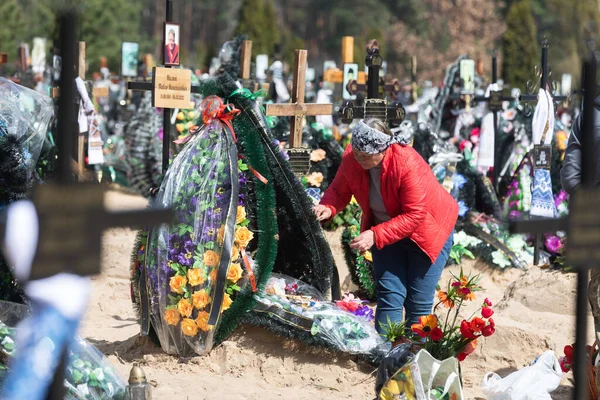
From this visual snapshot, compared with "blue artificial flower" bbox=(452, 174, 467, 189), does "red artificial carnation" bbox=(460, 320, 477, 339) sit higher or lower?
lower

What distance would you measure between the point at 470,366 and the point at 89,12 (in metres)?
29.8

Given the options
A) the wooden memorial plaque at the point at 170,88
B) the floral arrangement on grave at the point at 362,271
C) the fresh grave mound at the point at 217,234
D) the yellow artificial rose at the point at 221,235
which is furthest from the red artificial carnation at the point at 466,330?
the wooden memorial plaque at the point at 170,88

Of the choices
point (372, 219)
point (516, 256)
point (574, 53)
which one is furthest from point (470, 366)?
point (574, 53)

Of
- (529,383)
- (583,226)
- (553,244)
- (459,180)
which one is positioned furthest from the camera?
(459,180)

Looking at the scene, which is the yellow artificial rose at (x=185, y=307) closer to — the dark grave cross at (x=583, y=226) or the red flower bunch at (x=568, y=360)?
the red flower bunch at (x=568, y=360)

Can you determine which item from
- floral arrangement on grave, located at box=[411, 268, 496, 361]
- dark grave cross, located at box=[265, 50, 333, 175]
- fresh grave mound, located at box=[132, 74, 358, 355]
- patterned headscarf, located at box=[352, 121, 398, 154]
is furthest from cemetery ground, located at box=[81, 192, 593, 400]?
dark grave cross, located at box=[265, 50, 333, 175]

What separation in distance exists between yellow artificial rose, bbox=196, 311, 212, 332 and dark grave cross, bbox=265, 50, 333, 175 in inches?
89.4

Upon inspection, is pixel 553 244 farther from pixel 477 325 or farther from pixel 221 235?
pixel 477 325

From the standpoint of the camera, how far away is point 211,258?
5.66 metres

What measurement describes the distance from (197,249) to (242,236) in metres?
0.27

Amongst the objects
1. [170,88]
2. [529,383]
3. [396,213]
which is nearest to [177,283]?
[396,213]

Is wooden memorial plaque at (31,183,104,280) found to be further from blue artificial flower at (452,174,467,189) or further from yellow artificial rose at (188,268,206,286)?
blue artificial flower at (452,174,467,189)

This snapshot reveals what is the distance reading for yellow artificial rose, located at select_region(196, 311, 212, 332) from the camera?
567 cm

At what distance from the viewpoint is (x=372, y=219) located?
5.65 m
